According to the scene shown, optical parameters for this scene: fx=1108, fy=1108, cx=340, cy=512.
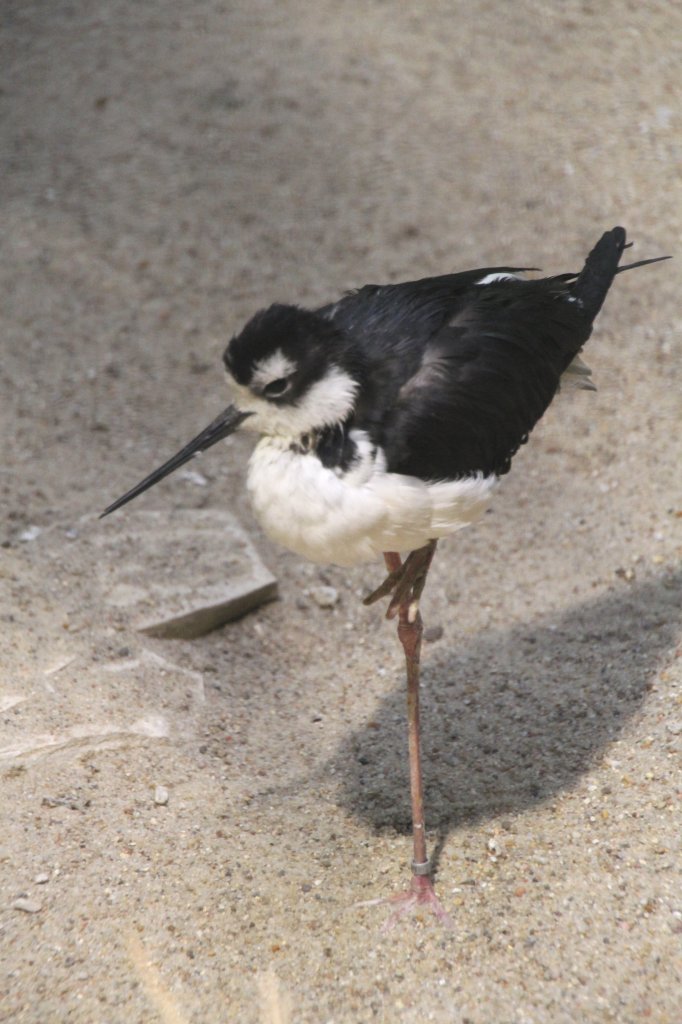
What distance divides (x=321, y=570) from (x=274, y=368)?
169 centimetres

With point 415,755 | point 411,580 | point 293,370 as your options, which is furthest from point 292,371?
point 415,755

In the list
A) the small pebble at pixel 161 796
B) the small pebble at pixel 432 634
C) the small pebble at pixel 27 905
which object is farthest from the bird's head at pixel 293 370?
the small pebble at pixel 432 634

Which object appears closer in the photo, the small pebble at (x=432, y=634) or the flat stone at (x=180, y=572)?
the flat stone at (x=180, y=572)

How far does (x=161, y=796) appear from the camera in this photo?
2.85 metres

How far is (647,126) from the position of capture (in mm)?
5203

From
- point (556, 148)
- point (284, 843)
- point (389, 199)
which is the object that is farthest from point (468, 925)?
point (556, 148)

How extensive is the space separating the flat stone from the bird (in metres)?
0.97

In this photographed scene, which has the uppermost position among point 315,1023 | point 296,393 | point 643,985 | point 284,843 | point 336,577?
point 296,393

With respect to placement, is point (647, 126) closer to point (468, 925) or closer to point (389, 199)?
point (389, 199)

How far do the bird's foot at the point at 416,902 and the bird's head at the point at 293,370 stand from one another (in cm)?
110

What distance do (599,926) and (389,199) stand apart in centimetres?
360

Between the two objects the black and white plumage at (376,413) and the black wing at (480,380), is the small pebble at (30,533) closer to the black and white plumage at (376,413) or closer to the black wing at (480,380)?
the black and white plumage at (376,413)

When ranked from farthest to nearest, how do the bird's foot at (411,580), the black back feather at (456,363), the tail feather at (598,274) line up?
1. the tail feather at (598,274)
2. the bird's foot at (411,580)
3. the black back feather at (456,363)

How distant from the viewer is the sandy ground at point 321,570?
7.98ft
